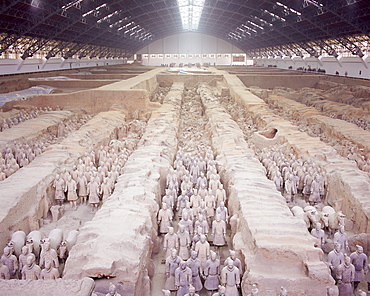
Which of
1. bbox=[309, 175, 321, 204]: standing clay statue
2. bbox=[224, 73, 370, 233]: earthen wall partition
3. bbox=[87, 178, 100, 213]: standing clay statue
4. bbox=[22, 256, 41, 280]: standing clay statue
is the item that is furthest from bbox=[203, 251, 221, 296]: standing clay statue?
bbox=[309, 175, 321, 204]: standing clay statue

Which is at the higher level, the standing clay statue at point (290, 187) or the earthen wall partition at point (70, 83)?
the earthen wall partition at point (70, 83)

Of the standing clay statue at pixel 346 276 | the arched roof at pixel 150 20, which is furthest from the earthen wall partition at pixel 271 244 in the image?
the arched roof at pixel 150 20

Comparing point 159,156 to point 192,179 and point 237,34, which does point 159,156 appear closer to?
point 192,179

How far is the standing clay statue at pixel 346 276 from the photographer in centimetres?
365

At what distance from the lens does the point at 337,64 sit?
Answer: 25.8m

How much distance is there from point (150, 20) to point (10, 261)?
98.9ft

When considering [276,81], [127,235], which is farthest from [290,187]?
[276,81]

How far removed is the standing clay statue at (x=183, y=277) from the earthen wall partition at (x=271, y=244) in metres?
0.59

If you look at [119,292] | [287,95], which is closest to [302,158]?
[119,292]

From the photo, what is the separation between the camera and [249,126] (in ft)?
35.4

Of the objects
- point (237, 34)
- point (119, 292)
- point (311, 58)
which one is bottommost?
point (119, 292)

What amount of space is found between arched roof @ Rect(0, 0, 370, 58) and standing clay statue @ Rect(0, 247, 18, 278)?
1310 cm

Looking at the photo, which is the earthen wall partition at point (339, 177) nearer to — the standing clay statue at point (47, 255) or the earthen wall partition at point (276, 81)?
the standing clay statue at point (47, 255)

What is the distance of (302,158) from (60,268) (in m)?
5.10
